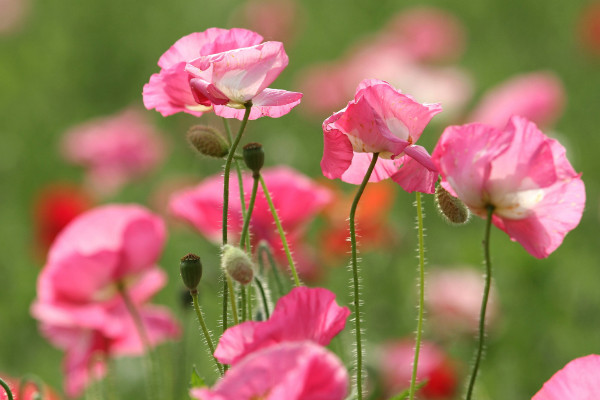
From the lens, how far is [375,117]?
82cm

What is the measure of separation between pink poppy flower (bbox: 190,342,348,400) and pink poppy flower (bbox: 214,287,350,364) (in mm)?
80

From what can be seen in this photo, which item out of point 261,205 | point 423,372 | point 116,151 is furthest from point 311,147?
point 261,205

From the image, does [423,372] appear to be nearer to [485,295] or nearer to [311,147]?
[485,295]

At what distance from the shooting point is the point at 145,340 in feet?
4.23

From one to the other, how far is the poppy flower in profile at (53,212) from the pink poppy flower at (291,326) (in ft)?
7.51

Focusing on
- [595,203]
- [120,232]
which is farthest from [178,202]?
[595,203]

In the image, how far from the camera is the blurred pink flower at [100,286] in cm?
140

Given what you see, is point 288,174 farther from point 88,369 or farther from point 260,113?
A: point 260,113

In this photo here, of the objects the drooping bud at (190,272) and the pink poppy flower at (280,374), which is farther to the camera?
the drooping bud at (190,272)

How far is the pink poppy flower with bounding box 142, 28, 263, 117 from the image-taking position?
34.8 inches

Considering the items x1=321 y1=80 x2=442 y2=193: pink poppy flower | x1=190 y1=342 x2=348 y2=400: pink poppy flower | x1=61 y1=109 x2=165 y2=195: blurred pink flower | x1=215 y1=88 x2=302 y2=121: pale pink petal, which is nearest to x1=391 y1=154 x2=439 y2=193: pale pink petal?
x1=321 y1=80 x2=442 y2=193: pink poppy flower

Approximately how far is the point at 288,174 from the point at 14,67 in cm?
385

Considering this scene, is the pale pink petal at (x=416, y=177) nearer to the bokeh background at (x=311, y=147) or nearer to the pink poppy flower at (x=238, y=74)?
the pink poppy flower at (x=238, y=74)

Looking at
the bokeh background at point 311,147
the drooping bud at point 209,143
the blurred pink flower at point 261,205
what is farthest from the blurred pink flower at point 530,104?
the drooping bud at point 209,143
